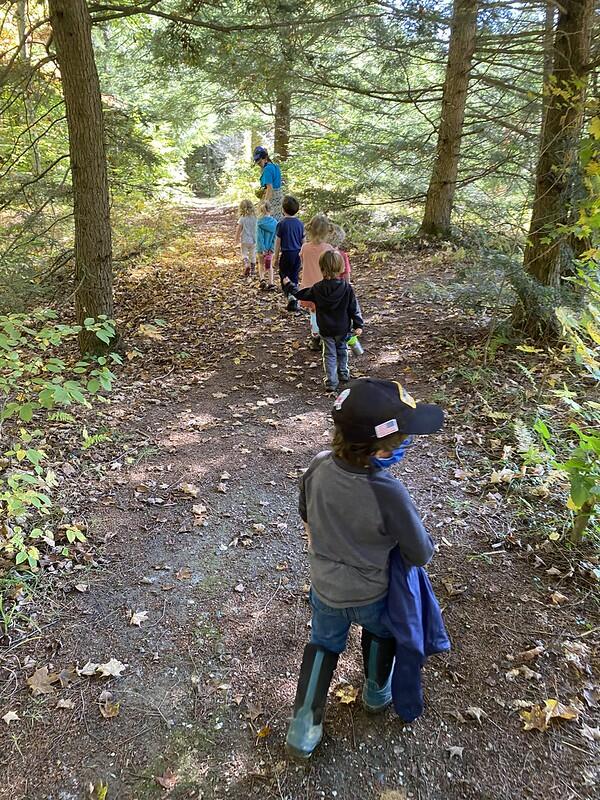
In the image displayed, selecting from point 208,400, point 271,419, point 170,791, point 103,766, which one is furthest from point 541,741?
point 208,400

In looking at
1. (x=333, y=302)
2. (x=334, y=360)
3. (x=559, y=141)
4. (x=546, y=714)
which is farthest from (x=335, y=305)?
(x=546, y=714)

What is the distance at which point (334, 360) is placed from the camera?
6422 millimetres

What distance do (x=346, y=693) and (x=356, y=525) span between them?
128cm

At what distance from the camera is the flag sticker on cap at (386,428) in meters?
2.06

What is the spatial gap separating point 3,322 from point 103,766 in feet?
10.3

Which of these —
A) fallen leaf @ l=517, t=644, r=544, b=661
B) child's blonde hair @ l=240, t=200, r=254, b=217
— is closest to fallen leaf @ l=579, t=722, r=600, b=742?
fallen leaf @ l=517, t=644, r=544, b=661

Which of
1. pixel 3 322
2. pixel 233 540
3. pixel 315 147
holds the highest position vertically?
pixel 315 147

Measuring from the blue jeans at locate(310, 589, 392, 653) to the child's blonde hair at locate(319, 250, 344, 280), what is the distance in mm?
3883

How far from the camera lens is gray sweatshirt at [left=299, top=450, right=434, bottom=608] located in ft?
6.97

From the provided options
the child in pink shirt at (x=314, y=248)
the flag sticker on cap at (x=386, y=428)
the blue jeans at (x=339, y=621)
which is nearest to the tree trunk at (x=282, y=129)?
the child in pink shirt at (x=314, y=248)

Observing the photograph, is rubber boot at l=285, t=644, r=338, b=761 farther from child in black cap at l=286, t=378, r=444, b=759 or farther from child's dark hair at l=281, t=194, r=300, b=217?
child's dark hair at l=281, t=194, r=300, b=217

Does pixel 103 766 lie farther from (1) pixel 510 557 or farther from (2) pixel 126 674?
(1) pixel 510 557

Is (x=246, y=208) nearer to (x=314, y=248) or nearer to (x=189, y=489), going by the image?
(x=314, y=248)

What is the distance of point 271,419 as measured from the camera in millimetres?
6094
